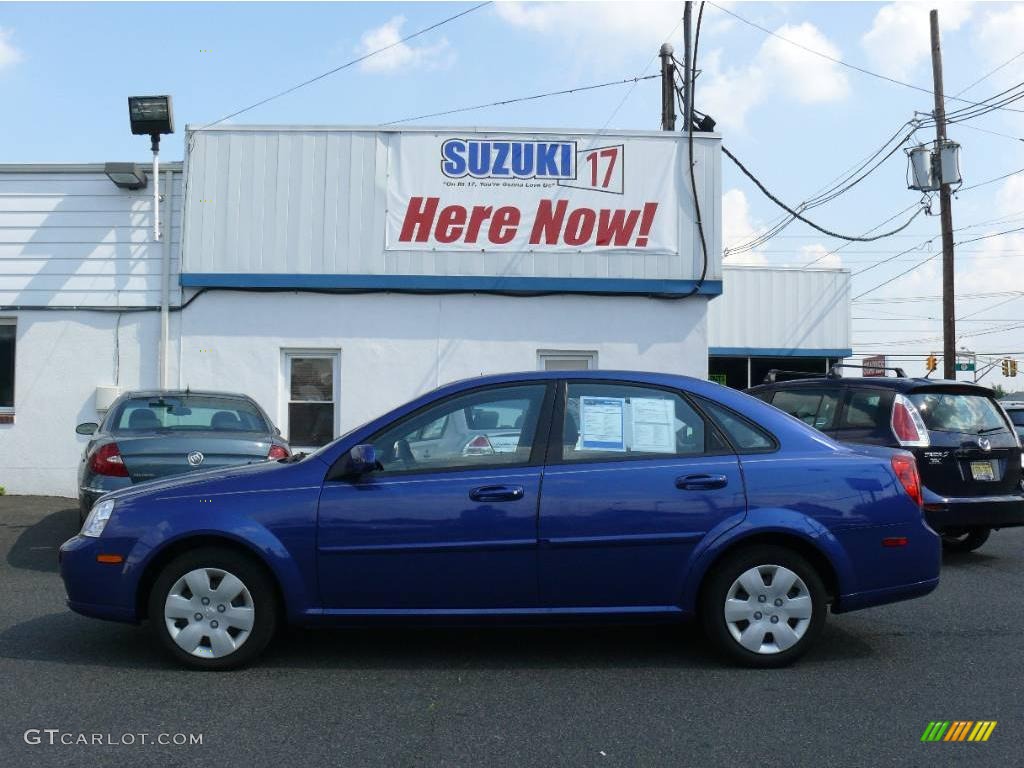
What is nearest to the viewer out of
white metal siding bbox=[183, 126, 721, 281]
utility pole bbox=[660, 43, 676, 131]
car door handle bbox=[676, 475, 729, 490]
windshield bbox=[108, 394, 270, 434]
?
car door handle bbox=[676, 475, 729, 490]

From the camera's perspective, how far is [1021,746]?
13.9 ft

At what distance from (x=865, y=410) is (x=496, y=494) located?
16.1ft

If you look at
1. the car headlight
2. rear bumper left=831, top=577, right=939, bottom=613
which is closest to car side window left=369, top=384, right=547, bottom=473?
the car headlight

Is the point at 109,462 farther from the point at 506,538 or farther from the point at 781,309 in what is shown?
the point at 781,309

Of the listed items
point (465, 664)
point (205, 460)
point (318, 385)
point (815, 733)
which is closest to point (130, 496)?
point (465, 664)

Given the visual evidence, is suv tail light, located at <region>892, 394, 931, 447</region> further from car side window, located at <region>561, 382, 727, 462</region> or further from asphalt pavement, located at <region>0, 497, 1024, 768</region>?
car side window, located at <region>561, 382, 727, 462</region>

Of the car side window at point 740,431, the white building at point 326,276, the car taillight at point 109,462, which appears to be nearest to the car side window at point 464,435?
the car side window at point 740,431

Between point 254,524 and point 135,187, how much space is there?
965 cm

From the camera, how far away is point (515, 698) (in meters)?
4.89

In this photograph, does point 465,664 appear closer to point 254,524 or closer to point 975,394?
point 254,524

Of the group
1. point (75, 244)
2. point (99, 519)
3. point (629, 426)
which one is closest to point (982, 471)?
point (629, 426)

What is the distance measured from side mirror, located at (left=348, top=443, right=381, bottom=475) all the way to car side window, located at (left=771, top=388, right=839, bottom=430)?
509cm

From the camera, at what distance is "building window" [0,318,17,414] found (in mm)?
13805

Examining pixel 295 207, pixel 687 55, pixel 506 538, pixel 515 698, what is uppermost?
→ pixel 687 55
